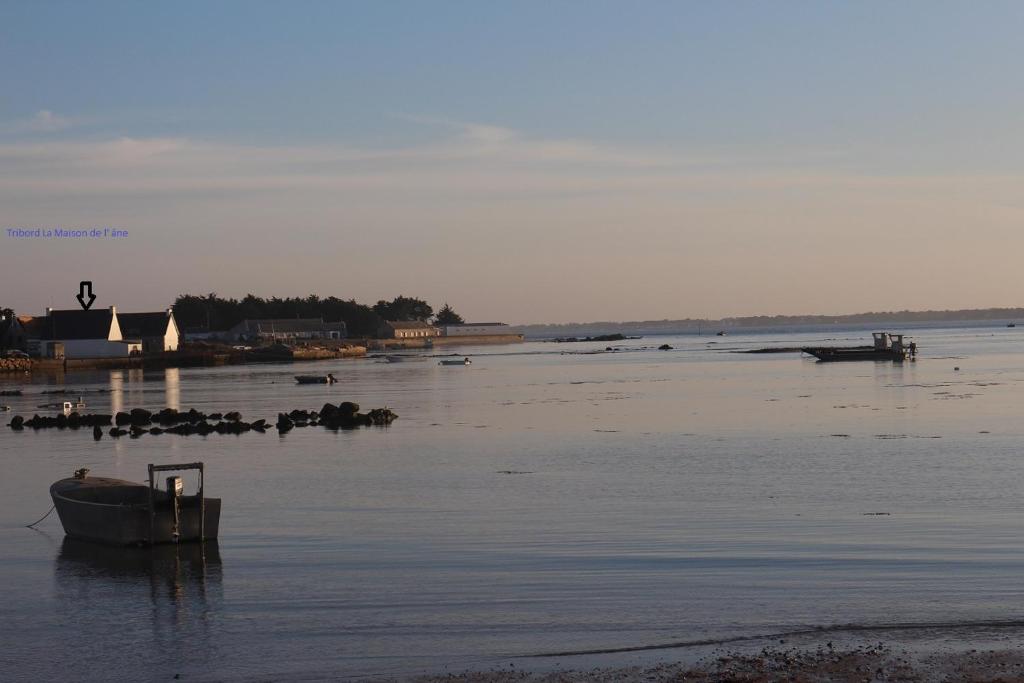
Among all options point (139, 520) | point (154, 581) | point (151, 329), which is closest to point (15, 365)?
point (151, 329)

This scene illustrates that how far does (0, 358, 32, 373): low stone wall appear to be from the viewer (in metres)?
101

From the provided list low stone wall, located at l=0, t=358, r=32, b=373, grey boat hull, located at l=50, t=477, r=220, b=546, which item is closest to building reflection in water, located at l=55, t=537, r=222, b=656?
grey boat hull, located at l=50, t=477, r=220, b=546

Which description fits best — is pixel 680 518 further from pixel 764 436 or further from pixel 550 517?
pixel 764 436

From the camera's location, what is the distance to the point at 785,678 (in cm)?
1139

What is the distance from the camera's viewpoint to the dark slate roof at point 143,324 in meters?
130

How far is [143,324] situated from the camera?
131875 millimetres

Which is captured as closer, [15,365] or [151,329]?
[15,365]

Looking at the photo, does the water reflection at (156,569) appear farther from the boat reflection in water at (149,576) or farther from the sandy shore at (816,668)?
the sandy shore at (816,668)

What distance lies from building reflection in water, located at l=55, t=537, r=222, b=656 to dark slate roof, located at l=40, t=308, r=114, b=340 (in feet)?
335

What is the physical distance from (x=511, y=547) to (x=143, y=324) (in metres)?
120

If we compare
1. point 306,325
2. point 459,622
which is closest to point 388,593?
point 459,622

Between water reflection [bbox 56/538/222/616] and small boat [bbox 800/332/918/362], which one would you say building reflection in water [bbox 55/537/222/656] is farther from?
small boat [bbox 800/332/918/362]

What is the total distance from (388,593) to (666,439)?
72.3 ft

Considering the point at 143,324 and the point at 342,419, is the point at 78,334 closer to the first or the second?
the point at 143,324
